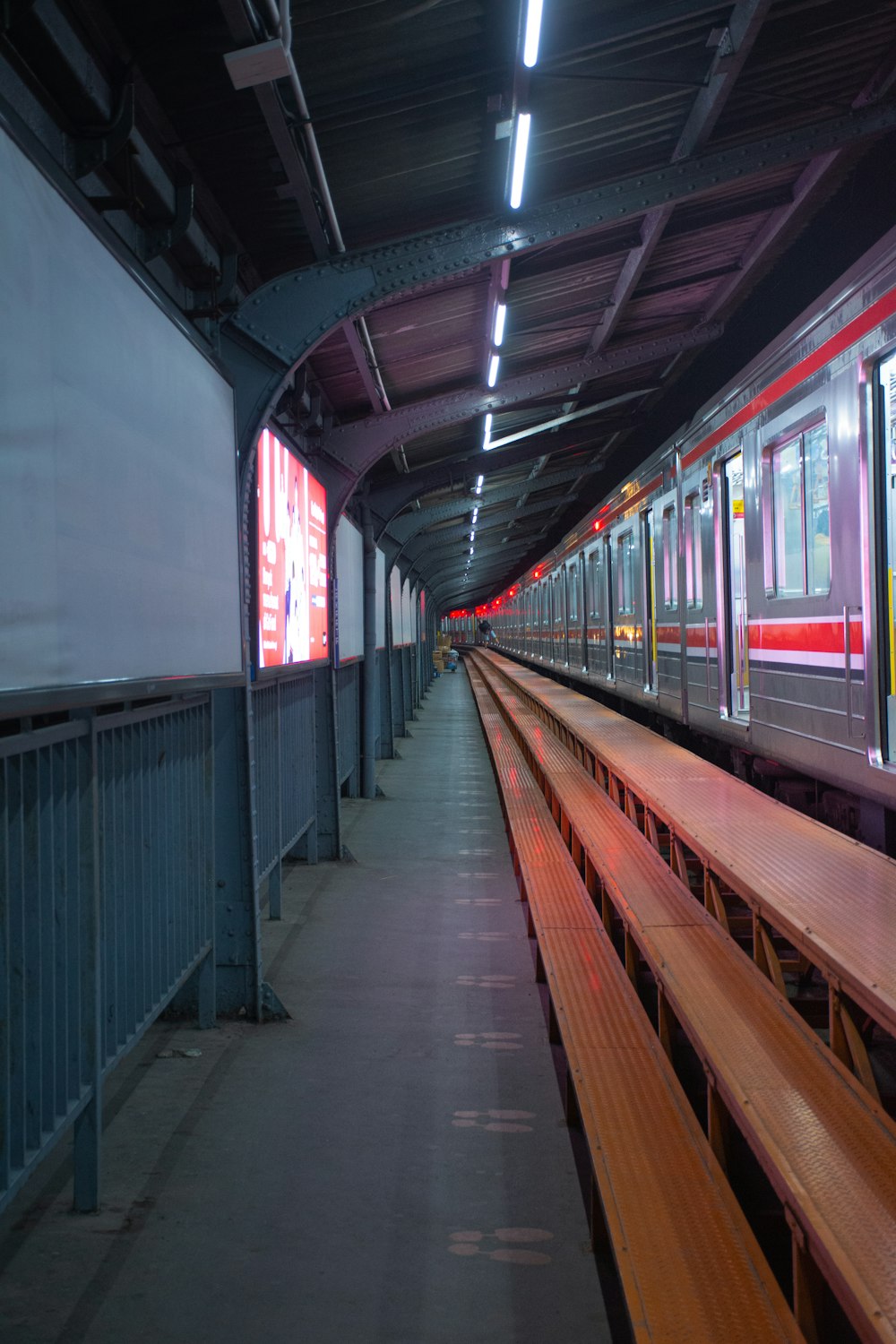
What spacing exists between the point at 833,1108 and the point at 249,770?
9.14ft

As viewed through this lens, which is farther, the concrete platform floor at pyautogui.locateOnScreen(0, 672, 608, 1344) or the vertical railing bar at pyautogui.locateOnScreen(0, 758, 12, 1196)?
the concrete platform floor at pyautogui.locateOnScreen(0, 672, 608, 1344)

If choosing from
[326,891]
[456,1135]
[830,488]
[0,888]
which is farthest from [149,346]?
[326,891]

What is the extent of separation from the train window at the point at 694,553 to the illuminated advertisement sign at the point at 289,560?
9.24 feet

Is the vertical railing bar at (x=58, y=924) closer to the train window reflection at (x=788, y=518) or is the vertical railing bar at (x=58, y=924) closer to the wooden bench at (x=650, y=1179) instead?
the wooden bench at (x=650, y=1179)

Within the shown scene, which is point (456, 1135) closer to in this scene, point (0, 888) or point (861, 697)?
point (0, 888)

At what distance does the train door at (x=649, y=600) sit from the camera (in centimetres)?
1121

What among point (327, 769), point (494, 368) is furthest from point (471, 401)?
point (327, 769)

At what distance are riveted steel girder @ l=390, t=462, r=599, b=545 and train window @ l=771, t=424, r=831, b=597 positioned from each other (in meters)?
8.79

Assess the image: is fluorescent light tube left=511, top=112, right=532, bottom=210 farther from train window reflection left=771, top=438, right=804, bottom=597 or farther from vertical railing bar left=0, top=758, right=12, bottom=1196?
vertical railing bar left=0, top=758, right=12, bottom=1196

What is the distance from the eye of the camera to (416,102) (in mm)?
4676

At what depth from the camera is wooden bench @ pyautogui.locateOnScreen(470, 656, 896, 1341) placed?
224cm

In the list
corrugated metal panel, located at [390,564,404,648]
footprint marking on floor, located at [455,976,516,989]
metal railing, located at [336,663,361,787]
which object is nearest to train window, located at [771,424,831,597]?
footprint marking on floor, located at [455,976,516,989]

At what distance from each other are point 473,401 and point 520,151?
157 inches

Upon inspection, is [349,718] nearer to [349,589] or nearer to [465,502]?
[349,589]
